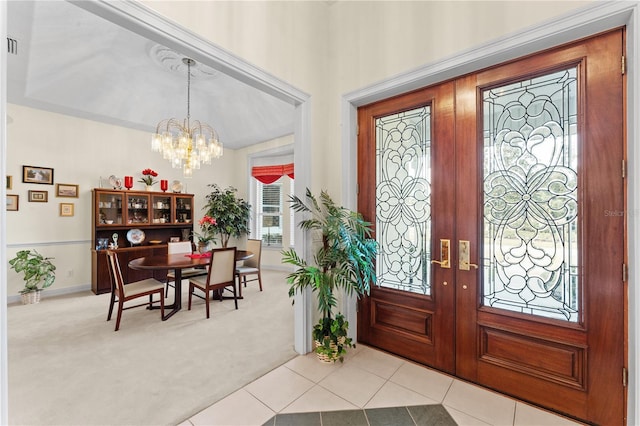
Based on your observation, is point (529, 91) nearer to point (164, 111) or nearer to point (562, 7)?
point (562, 7)

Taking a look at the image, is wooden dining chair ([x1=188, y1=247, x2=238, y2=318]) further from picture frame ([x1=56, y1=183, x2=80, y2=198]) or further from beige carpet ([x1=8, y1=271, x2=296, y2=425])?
picture frame ([x1=56, y1=183, x2=80, y2=198])

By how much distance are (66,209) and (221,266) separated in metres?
3.19

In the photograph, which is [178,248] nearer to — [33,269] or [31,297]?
[33,269]

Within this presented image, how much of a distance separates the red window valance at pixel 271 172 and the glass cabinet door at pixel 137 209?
2.36 meters

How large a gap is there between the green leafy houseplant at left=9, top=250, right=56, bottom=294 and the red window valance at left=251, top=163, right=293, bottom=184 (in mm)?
3935

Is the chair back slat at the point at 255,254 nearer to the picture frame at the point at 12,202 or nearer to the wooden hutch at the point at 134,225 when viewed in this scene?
the wooden hutch at the point at 134,225

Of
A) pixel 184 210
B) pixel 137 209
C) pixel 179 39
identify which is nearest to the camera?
pixel 179 39

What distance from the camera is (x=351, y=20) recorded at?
256cm

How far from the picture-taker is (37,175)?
4.18 m

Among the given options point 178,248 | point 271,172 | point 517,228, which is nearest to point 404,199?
point 517,228

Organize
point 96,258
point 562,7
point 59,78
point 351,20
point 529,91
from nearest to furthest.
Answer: point 562,7 → point 529,91 → point 351,20 → point 59,78 → point 96,258

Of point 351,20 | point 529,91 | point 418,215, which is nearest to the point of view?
point 529,91

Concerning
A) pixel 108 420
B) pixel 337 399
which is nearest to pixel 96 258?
pixel 108 420

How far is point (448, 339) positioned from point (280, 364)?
1414 millimetres
